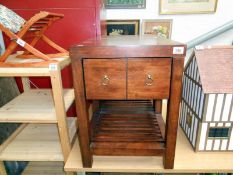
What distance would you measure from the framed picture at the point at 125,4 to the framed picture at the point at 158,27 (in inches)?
4.4

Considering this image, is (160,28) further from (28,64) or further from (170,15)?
(28,64)

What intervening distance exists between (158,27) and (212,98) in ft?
2.54

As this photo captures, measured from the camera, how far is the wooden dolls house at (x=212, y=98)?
0.75m

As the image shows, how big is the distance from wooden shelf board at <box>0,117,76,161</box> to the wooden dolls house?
0.66 meters

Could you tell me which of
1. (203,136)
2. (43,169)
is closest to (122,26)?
(203,136)

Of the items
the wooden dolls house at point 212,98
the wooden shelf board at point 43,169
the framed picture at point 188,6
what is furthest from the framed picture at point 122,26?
the wooden shelf board at point 43,169

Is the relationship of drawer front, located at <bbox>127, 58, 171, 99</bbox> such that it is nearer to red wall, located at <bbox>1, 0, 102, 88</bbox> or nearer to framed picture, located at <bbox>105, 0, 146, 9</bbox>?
red wall, located at <bbox>1, 0, 102, 88</bbox>

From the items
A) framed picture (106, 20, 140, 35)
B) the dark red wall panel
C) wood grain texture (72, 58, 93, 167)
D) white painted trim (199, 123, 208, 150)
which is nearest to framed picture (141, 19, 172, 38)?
framed picture (106, 20, 140, 35)

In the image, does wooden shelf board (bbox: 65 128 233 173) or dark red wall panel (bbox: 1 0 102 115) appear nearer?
wooden shelf board (bbox: 65 128 233 173)

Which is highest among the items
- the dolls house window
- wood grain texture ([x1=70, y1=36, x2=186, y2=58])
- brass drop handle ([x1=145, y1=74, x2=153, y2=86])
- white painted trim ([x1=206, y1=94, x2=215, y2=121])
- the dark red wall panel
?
the dark red wall panel

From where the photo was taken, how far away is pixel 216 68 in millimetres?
763

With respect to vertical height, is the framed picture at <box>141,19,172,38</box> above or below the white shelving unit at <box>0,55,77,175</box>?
above

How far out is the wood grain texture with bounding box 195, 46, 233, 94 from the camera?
74 centimetres

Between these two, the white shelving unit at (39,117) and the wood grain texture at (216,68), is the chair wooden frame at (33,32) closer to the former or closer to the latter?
the white shelving unit at (39,117)
